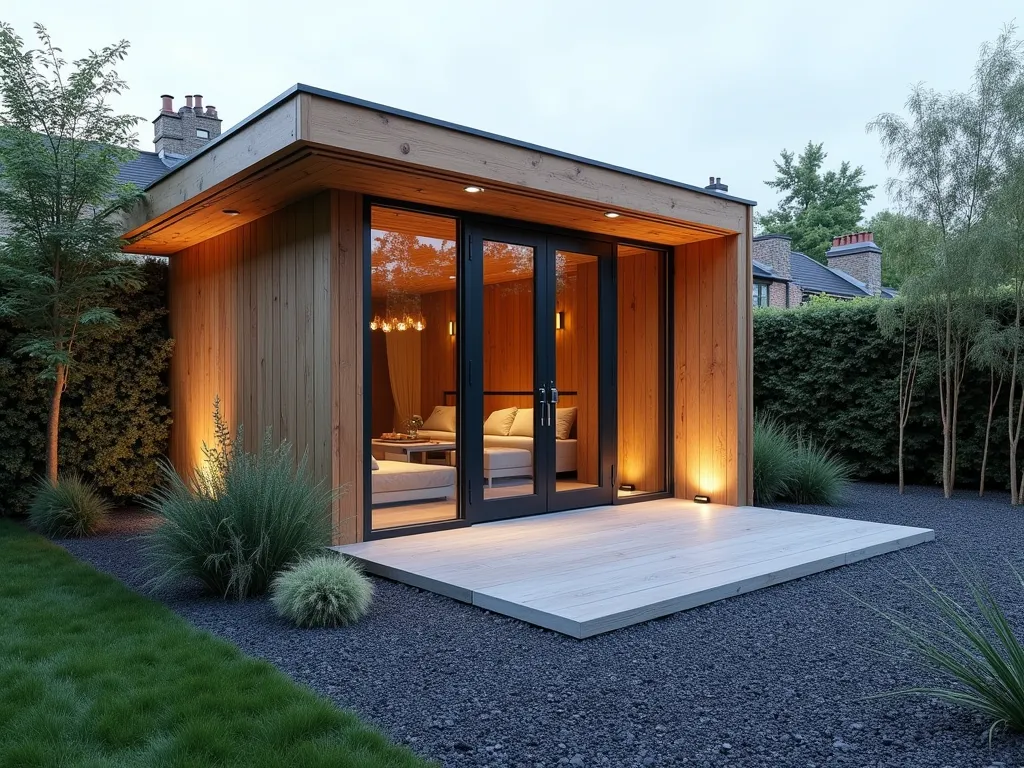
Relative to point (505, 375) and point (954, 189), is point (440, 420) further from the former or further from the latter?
point (954, 189)

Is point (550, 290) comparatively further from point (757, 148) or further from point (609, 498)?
point (757, 148)

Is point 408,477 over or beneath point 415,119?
beneath

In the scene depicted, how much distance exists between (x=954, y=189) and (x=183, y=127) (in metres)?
13.9

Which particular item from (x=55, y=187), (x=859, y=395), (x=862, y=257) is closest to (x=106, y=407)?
(x=55, y=187)

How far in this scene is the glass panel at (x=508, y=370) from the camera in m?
5.92

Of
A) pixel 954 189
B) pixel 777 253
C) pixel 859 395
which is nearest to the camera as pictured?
pixel 954 189

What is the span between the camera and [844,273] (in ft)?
76.1

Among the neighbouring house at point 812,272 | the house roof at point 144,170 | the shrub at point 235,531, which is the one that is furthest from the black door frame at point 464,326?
the neighbouring house at point 812,272

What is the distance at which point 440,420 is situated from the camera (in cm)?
580

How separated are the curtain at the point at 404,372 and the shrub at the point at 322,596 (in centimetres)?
201

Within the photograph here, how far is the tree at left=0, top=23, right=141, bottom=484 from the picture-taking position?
5.84 metres

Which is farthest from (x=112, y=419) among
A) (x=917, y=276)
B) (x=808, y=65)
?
(x=808, y=65)

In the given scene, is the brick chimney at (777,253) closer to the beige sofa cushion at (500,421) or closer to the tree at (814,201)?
the tree at (814,201)

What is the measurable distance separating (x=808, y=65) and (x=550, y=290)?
85.3 ft
